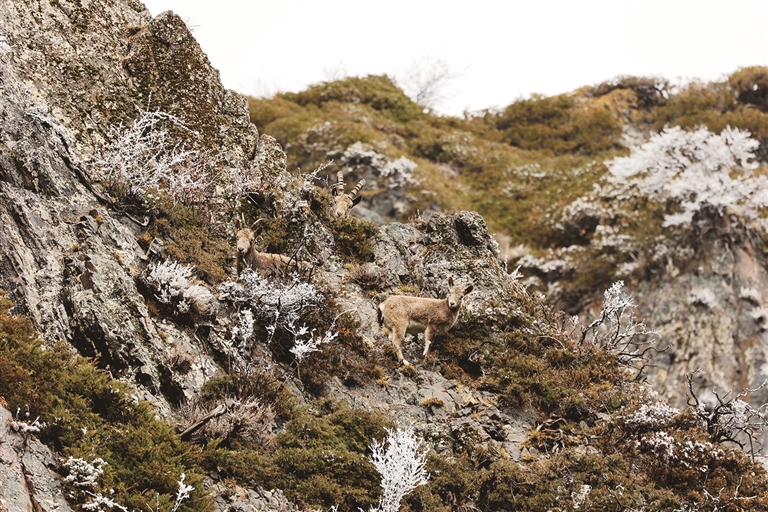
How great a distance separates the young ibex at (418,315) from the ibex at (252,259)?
1.56 m

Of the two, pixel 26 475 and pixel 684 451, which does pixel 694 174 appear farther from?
pixel 26 475

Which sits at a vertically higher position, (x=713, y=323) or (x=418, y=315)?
(x=418, y=315)

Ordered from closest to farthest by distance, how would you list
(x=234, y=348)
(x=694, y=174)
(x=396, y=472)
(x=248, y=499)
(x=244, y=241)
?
(x=248, y=499)
(x=396, y=472)
(x=234, y=348)
(x=244, y=241)
(x=694, y=174)

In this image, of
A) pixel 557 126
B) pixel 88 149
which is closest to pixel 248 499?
pixel 88 149

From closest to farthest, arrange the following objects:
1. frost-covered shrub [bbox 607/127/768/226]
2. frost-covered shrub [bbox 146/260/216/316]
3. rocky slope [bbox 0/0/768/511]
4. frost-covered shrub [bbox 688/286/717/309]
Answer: rocky slope [bbox 0/0/768/511], frost-covered shrub [bbox 146/260/216/316], frost-covered shrub [bbox 688/286/717/309], frost-covered shrub [bbox 607/127/768/226]

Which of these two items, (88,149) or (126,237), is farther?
(88,149)

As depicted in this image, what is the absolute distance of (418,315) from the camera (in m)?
10.2

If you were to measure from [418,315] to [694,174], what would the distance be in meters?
19.3

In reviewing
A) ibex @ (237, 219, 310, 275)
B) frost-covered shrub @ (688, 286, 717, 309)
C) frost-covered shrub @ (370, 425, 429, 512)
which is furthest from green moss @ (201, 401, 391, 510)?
frost-covered shrub @ (688, 286, 717, 309)

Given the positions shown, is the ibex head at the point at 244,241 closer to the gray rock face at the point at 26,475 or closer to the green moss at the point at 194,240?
the green moss at the point at 194,240

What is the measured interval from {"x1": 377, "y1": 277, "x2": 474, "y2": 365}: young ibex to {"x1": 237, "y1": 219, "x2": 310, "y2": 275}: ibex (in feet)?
5.12

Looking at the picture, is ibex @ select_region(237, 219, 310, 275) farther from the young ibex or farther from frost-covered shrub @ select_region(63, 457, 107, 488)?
frost-covered shrub @ select_region(63, 457, 107, 488)

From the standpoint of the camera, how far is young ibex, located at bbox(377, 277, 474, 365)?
9992 mm

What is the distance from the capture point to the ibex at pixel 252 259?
9.81 m
